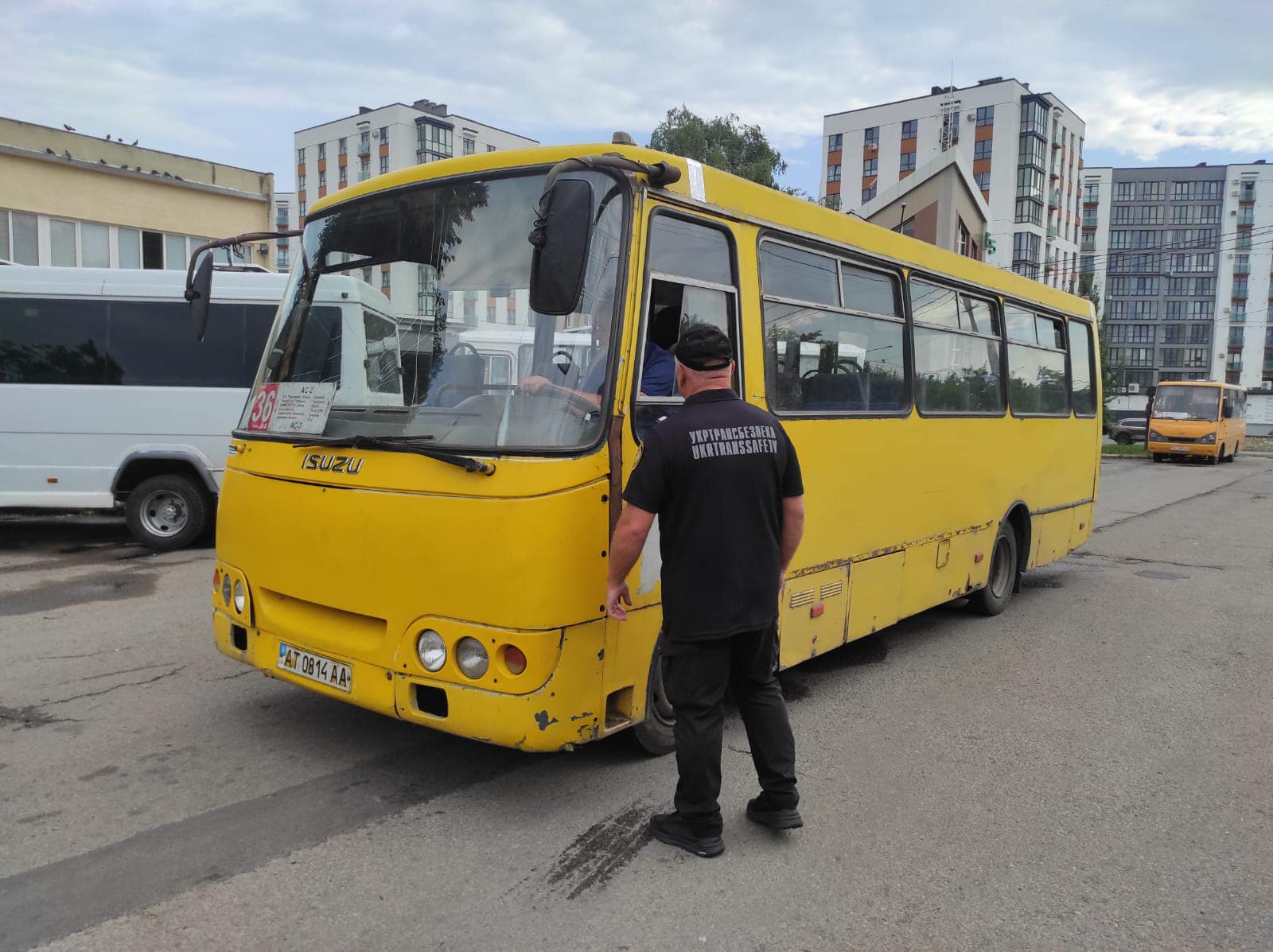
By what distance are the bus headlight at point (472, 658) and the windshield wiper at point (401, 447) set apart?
0.65m

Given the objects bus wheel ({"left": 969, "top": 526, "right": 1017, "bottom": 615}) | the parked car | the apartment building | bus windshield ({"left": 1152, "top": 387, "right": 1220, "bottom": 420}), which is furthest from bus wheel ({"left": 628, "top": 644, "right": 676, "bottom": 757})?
the apartment building

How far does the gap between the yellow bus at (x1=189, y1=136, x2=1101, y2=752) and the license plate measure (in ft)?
0.04

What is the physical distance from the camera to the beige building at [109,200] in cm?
2138

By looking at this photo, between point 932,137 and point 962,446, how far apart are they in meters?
78.2

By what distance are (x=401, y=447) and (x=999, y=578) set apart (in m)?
5.91

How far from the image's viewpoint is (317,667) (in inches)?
159

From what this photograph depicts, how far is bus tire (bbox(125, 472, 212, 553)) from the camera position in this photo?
33.1 ft

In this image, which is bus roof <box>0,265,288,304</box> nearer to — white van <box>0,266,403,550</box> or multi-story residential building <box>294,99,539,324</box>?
white van <box>0,266,403,550</box>

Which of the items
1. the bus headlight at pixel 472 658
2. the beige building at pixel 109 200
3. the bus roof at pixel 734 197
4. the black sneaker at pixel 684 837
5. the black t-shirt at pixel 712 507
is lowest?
the black sneaker at pixel 684 837

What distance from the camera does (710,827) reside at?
3.60 meters

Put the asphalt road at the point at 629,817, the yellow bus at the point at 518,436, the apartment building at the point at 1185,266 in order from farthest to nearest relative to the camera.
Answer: the apartment building at the point at 1185,266, the yellow bus at the point at 518,436, the asphalt road at the point at 629,817

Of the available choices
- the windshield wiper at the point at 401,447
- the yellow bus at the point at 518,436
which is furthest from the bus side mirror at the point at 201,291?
the windshield wiper at the point at 401,447

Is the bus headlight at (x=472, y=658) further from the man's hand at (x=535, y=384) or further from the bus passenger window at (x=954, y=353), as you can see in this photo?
the bus passenger window at (x=954, y=353)

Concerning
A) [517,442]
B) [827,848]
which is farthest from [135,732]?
[827,848]
